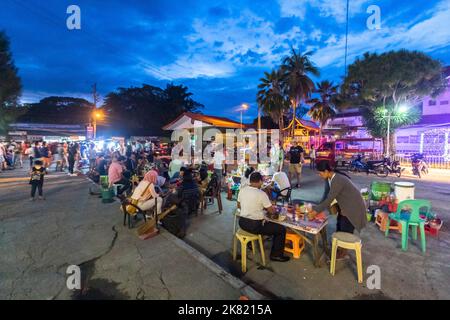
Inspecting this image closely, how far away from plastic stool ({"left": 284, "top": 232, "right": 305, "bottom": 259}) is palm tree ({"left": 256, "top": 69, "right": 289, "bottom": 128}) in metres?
21.2

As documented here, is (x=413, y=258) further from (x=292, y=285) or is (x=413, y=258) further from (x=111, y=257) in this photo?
(x=111, y=257)

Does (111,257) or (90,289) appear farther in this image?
(111,257)

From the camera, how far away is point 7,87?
716 inches

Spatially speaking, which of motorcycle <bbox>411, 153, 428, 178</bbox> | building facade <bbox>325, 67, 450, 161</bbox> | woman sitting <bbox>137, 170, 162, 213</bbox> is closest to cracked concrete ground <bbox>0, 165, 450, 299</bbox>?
woman sitting <bbox>137, 170, 162, 213</bbox>

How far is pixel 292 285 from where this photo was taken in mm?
2998

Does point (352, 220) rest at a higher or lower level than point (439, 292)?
higher

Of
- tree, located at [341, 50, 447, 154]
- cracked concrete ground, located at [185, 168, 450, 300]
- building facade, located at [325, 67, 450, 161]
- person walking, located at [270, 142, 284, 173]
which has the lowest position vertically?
cracked concrete ground, located at [185, 168, 450, 300]

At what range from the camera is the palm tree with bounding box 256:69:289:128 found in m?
23.4

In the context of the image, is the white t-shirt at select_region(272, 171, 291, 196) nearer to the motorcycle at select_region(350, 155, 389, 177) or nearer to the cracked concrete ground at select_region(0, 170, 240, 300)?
the cracked concrete ground at select_region(0, 170, 240, 300)

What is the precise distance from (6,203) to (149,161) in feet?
18.1

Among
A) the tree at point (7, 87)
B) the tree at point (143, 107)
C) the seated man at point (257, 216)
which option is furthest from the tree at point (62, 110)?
the seated man at point (257, 216)

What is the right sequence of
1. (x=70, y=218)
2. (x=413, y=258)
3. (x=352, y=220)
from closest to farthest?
(x=352, y=220)
(x=413, y=258)
(x=70, y=218)
